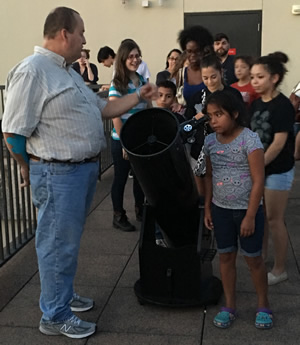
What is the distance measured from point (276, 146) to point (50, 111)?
1.51 metres

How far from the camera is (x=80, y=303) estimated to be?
3344 mm

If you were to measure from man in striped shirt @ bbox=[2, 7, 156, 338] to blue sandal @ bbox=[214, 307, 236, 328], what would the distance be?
2.47 feet

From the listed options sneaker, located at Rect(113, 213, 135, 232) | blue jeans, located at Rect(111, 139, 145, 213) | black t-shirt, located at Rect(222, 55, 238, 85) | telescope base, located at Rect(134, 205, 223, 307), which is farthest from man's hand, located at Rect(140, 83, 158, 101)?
black t-shirt, located at Rect(222, 55, 238, 85)

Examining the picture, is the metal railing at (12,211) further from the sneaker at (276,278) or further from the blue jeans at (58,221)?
the sneaker at (276,278)

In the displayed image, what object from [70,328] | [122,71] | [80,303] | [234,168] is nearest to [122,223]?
[122,71]

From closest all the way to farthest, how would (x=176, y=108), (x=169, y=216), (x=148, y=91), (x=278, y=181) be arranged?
(x=148, y=91), (x=169, y=216), (x=278, y=181), (x=176, y=108)

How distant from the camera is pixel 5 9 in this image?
10500 millimetres

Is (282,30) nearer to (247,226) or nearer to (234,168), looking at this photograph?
(234,168)

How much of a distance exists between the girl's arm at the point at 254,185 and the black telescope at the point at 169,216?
374 mm

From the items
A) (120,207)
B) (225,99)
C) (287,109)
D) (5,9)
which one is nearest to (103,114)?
(225,99)

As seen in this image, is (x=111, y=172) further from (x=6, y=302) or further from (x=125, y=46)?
(x=6, y=302)

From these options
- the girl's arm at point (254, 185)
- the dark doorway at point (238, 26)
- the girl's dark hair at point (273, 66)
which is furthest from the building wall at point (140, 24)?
the girl's arm at point (254, 185)

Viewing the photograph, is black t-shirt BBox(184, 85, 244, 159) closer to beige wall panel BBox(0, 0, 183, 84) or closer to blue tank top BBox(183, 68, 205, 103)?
blue tank top BBox(183, 68, 205, 103)

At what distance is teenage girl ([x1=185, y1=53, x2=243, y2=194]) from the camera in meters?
3.69
